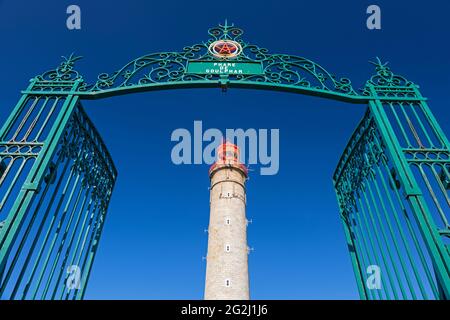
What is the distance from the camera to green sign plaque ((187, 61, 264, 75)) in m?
6.43

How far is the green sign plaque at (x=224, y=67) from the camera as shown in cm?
643

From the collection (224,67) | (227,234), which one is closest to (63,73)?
(224,67)

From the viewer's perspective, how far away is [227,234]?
1037 inches

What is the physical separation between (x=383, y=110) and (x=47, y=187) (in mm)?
5022

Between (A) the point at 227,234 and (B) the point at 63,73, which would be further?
(A) the point at 227,234

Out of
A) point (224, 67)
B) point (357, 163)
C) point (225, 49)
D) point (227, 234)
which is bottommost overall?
point (357, 163)

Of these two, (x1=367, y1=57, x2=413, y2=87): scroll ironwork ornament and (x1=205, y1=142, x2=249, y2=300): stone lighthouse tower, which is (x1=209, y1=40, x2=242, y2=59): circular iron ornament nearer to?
(x1=367, y1=57, x2=413, y2=87): scroll ironwork ornament

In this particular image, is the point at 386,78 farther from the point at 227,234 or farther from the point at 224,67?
the point at 227,234

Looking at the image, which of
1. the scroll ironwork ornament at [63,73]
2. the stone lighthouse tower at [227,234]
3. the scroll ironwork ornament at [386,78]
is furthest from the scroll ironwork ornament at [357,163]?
the stone lighthouse tower at [227,234]

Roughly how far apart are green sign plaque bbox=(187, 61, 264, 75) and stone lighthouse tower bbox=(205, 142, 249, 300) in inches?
740

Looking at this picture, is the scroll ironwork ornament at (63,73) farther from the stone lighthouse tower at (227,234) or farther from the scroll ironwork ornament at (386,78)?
the stone lighthouse tower at (227,234)

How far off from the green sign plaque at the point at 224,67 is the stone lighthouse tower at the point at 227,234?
18.8 m

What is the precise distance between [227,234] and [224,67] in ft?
69.0

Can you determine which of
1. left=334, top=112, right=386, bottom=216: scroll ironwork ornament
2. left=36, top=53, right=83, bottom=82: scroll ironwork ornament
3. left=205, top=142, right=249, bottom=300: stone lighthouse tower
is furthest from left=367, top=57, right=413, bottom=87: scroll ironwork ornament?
left=205, top=142, right=249, bottom=300: stone lighthouse tower
